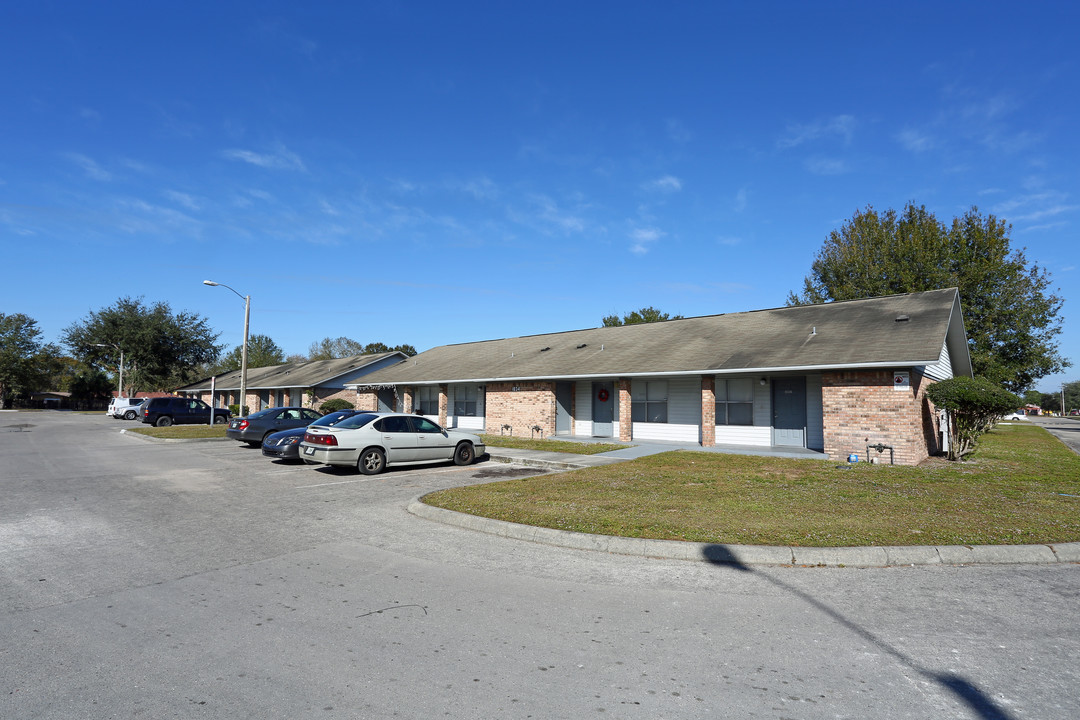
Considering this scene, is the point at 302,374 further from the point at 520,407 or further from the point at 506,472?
the point at 506,472

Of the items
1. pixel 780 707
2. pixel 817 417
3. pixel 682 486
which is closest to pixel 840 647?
pixel 780 707

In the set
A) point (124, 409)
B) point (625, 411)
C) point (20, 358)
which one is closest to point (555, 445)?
point (625, 411)

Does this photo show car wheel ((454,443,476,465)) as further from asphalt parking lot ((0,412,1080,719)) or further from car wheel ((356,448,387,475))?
asphalt parking lot ((0,412,1080,719))

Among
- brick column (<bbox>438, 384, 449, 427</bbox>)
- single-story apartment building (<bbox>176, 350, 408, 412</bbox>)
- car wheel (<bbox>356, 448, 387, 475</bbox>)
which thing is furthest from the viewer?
single-story apartment building (<bbox>176, 350, 408, 412</bbox>)

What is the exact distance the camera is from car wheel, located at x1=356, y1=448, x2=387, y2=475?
13.4 m

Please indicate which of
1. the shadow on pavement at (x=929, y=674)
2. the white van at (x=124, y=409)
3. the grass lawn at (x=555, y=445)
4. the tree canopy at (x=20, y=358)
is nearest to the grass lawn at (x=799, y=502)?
the shadow on pavement at (x=929, y=674)

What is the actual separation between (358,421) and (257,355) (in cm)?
8772

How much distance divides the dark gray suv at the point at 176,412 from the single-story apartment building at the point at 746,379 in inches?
546

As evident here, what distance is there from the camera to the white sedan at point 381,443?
13.2 m

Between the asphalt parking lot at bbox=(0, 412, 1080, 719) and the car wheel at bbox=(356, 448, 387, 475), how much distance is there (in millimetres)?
5468

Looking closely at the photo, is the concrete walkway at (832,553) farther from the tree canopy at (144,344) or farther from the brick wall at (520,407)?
the tree canopy at (144,344)

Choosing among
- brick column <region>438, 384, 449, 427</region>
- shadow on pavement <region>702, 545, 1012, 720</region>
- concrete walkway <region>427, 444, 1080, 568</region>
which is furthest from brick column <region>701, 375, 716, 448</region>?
brick column <region>438, 384, 449, 427</region>

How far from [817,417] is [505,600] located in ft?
51.3

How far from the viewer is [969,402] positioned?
574 inches
